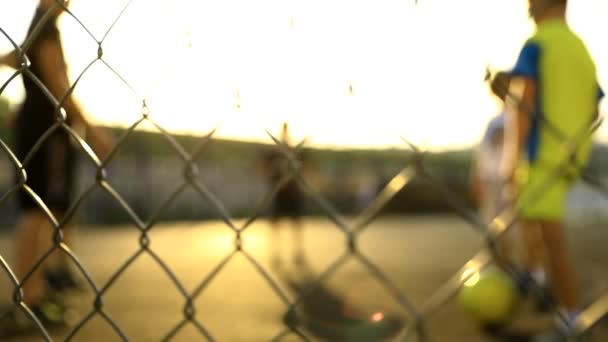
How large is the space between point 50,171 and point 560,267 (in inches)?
92.4

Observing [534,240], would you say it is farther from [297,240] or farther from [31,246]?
[297,240]

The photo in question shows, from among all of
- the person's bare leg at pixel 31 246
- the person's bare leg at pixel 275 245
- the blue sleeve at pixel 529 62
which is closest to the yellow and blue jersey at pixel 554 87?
the blue sleeve at pixel 529 62

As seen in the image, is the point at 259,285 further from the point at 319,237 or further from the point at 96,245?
the point at 319,237

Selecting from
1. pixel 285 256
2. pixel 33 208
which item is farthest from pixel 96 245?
pixel 33 208

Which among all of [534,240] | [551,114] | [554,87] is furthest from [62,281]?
[554,87]

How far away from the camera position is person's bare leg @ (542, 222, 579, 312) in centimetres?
296

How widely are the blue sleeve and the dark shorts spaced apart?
2.22 m

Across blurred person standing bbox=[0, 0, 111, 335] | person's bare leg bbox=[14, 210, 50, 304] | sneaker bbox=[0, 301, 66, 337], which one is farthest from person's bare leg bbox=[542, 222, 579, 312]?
person's bare leg bbox=[14, 210, 50, 304]

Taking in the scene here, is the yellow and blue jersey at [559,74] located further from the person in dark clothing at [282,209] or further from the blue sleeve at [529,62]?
the person in dark clothing at [282,209]

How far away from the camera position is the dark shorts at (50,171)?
12.7ft

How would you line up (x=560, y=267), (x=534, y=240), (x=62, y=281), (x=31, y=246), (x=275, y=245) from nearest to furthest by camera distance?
(x=560, y=267)
(x=534, y=240)
(x=31, y=246)
(x=62, y=281)
(x=275, y=245)

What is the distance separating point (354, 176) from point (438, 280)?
19.6ft

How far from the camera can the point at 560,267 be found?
3.02 m

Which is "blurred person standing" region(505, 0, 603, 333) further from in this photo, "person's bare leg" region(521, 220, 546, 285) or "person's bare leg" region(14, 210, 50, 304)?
"person's bare leg" region(14, 210, 50, 304)
